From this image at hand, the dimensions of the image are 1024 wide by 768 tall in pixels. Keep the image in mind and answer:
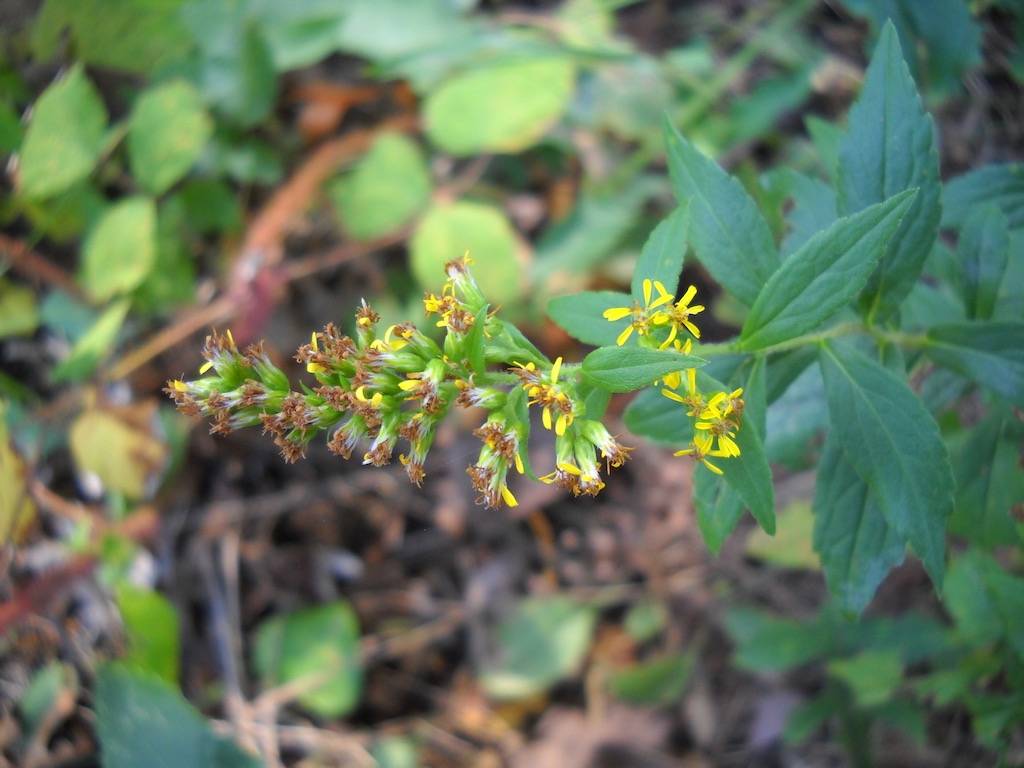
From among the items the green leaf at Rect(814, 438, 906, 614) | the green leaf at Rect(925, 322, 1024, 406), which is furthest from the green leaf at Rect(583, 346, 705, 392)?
the green leaf at Rect(925, 322, 1024, 406)

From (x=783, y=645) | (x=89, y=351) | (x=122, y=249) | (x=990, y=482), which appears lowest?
(x=783, y=645)

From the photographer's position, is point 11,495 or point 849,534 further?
point 11,495

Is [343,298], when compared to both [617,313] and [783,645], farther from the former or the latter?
[617,313]

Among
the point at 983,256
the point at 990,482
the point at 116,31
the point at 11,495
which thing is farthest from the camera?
the point at 116,31

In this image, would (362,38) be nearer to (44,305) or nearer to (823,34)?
(44,305)

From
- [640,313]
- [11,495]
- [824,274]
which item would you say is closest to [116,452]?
[11,495]

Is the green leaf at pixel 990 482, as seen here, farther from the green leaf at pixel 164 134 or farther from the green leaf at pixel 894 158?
the green leaf at pixel 164 134

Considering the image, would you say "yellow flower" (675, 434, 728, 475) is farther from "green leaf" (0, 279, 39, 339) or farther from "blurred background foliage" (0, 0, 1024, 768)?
"green leaf" (0, 279, 39, 339)
